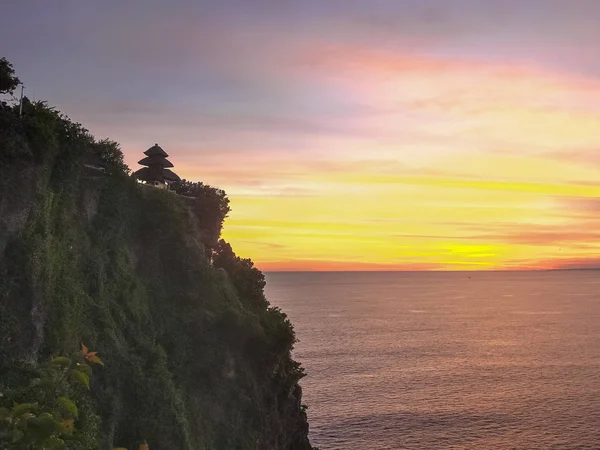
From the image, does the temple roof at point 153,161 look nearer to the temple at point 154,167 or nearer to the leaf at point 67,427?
the temple at point 154,167

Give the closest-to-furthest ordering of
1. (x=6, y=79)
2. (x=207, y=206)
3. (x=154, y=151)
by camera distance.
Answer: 1. (x=6, y=79)
2. (x=154, y=151)
3. (x=207, y=206)

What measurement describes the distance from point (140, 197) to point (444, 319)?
148234 millimetres

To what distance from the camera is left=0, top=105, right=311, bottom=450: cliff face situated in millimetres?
26578

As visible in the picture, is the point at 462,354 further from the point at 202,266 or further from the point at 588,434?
the point at 202,266

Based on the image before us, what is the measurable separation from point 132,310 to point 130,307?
0.25 m

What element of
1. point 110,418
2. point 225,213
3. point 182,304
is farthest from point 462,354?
point 110,418

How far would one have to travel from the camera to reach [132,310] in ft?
117

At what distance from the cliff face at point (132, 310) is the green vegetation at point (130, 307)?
0.09 metres

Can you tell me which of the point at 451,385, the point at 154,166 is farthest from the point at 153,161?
the point at 451,385

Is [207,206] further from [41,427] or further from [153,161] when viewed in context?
[41,427]

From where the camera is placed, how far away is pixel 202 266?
4206 centimetres

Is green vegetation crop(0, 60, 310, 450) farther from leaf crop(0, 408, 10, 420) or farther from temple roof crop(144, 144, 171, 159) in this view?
leaf crop(0, 408, 10, 420)

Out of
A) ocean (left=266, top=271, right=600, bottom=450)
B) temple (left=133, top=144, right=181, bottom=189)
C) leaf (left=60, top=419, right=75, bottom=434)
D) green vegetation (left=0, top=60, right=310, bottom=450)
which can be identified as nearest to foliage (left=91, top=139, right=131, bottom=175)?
green vegetation (left=0, top=60, right=310, bottom=450)

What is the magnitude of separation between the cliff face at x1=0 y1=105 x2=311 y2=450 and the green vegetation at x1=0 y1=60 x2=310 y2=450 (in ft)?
0.29
